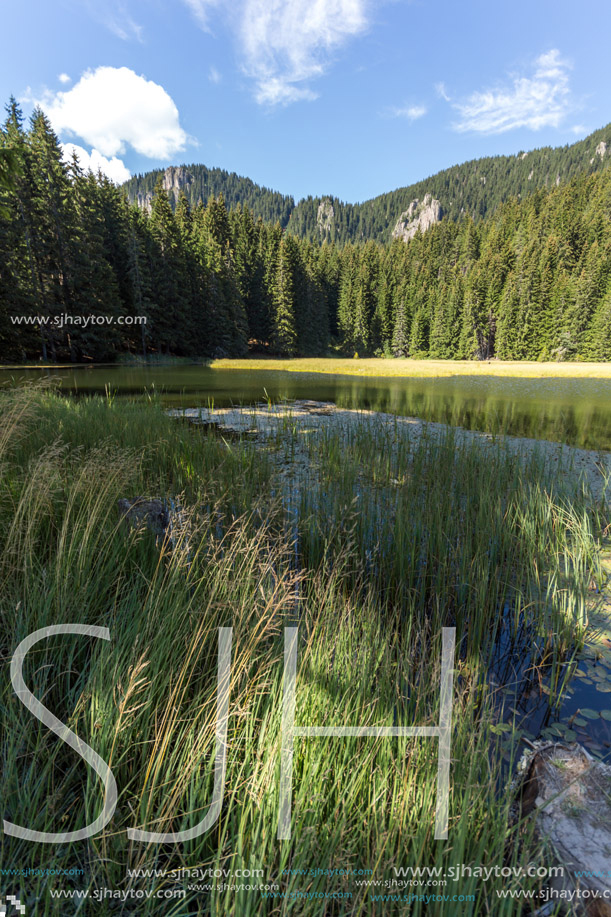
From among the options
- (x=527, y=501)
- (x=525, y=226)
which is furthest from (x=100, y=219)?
(x=525, y=226)

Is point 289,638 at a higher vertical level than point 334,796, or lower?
higher

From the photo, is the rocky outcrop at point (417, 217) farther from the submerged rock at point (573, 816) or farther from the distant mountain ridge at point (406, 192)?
the submerged rock at point (573, 816)

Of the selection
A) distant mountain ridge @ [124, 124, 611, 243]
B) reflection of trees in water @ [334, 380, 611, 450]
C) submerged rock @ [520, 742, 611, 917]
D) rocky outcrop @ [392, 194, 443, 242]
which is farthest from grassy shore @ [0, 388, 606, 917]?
rocky outcrop @ [392, 194, 443, 242]

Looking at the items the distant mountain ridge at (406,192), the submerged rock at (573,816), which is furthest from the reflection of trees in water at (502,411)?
the distant mountain ridge at (406,192)

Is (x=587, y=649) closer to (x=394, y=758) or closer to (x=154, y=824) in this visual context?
(x=394, y=758)

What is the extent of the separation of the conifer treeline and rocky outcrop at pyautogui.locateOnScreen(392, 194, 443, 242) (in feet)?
272

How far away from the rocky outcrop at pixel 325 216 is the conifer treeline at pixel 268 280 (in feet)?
350

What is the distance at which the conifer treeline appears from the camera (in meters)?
24.3

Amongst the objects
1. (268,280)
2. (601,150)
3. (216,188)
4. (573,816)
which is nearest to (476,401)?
(573,816)

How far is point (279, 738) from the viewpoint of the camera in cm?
131

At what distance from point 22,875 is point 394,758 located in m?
1.13

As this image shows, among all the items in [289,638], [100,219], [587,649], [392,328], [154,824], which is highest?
[100,219]

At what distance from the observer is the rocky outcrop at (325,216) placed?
510ft

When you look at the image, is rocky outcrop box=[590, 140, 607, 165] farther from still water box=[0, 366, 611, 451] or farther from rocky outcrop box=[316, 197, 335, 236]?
still water box=[0, 366, 611, 451]
